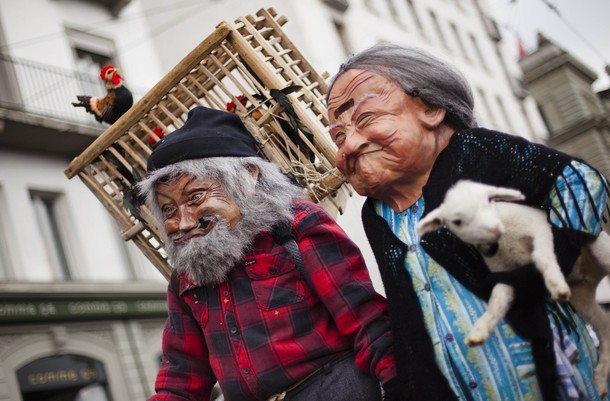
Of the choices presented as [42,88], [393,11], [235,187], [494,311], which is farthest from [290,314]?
[393,11]

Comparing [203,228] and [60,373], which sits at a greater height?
[60,373]

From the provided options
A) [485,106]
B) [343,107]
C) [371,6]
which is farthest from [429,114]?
[485,106]

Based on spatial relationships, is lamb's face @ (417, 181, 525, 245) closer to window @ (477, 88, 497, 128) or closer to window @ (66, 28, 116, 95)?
window @ (66, 28, 116, 95)

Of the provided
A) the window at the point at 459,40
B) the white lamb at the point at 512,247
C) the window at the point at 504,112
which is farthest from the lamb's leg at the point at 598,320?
the window at the point at 504,112

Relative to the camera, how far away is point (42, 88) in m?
12.3

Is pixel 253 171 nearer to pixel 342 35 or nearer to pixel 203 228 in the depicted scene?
pixel 203 228

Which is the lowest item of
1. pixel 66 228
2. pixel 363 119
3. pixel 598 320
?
pixel 598 320

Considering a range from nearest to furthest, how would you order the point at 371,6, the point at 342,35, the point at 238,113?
the point at 238,113, the point at 342,35, the point at 371,6

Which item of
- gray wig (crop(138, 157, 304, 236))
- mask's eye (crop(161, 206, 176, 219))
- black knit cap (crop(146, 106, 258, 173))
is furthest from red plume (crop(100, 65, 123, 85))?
mask's eye (crop(161, 206, 176, 219))

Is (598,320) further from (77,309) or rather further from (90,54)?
(90,54)

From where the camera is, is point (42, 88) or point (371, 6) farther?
point (371, 6)

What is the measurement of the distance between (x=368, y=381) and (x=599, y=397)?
73 centimetres

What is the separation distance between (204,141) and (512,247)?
47.8 inches

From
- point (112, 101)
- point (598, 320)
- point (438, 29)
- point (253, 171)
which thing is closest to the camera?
point (598, 320)
